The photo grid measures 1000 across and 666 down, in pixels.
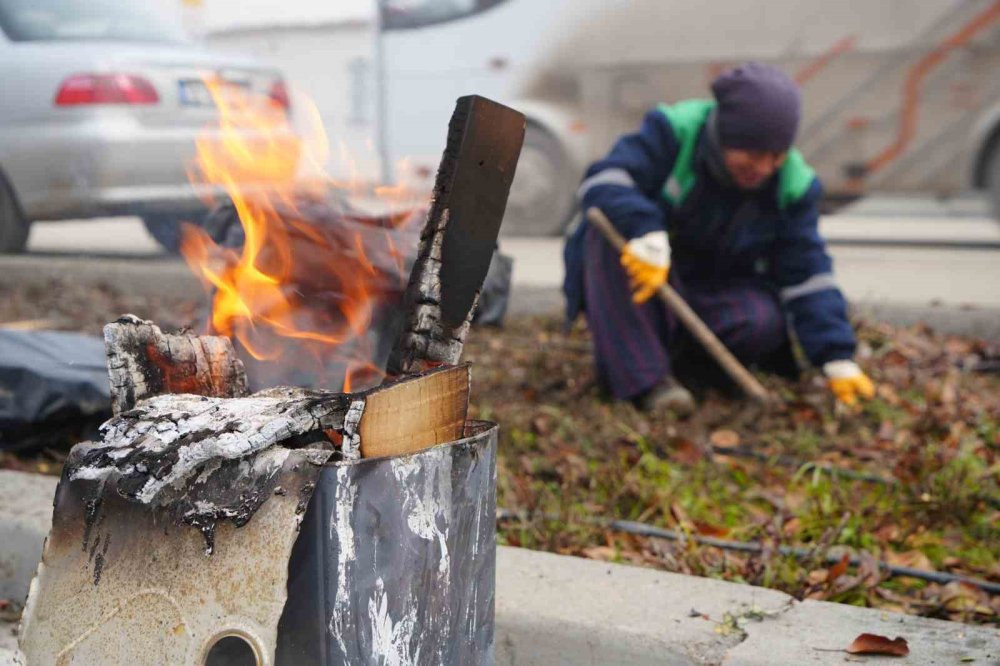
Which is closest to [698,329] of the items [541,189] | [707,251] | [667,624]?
[707,251]

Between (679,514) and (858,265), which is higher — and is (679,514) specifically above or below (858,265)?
below

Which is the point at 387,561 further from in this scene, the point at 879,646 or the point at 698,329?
the point at 698,329

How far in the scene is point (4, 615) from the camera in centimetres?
237

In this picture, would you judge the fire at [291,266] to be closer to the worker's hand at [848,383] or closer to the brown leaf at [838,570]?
the brown leaf at [838,570]

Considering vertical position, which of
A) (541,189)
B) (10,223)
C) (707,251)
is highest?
(541,189)

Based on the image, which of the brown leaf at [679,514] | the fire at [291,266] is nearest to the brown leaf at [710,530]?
the brown leaf at [679,514]

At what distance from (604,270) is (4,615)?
7.82 feet

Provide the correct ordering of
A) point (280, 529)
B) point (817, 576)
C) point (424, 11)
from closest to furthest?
1. point (280, 529)
2. point (817, 576)
3. point (424, 11)

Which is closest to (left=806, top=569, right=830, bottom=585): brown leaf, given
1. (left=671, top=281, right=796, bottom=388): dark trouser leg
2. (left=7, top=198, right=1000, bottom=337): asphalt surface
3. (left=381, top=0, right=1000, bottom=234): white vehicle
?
(left=671, top=281, right=796, bottom=388): dark trouser leg

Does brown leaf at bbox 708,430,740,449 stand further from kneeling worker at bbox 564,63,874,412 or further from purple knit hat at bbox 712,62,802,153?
purple knit hat at bbox 712,62,802,153

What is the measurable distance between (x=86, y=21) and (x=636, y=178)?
414 cm

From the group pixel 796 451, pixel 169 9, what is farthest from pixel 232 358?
pixel 169 9

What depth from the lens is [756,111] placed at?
348 cm

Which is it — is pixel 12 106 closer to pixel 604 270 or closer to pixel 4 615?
pixel 604 270
